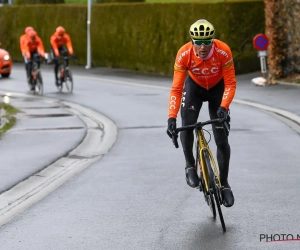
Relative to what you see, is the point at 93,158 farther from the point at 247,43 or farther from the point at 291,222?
the point at 247,43

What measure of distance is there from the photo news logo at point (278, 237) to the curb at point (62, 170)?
8.19 ft

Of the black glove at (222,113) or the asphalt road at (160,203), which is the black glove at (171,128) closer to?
the black glove at (222,113)

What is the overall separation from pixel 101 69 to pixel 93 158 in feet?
76.4

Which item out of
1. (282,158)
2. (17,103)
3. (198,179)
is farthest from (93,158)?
(17,103)

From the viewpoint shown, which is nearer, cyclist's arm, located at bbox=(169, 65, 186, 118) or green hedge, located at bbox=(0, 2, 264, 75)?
cyclist's arm, located at bbox=(169, 65, 186, 118)

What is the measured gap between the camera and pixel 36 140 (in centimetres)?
1565

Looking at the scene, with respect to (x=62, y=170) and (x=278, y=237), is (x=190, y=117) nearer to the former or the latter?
(x=278, y=237)

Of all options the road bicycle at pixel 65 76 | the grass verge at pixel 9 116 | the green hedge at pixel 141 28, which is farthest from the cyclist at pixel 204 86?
Result: the green hedge at pixel 141 28

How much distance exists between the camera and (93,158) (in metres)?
13.3

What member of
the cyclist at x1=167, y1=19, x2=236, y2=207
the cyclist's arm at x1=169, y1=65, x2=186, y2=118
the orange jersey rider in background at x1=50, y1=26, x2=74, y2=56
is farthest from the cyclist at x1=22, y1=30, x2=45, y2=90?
the cyclist's arm at x1=169, y1=65, x2=186, y2=118

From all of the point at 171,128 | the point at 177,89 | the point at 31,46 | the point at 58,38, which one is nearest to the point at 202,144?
the point at 171,128

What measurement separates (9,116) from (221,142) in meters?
12.1

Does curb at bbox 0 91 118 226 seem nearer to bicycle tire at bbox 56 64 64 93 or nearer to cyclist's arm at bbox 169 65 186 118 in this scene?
cyclist's arm at bbox 169 65 186 118

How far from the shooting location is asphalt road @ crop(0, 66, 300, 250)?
25.3 ft
